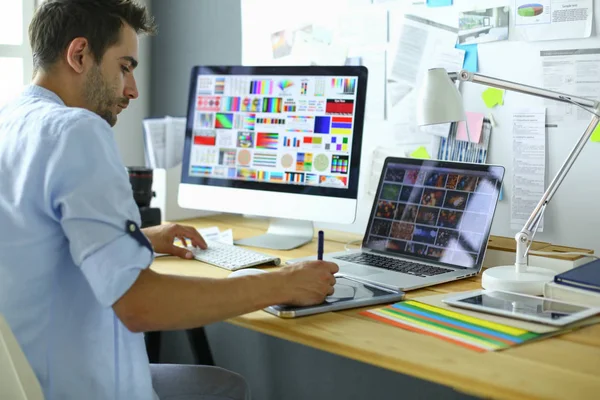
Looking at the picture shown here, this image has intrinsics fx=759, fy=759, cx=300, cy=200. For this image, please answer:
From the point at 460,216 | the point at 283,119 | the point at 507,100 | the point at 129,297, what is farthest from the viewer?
the point at 283,119

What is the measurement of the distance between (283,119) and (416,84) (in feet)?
1.28

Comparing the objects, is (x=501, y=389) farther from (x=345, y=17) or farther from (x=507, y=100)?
(x=345, y=17)

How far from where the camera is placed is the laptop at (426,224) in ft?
5.69

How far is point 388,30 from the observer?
2166 mm

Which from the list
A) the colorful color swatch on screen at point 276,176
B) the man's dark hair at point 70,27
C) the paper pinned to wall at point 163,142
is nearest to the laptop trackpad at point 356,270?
the colorful color swatch on screen at point 276,176

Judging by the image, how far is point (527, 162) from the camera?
75.3 inches

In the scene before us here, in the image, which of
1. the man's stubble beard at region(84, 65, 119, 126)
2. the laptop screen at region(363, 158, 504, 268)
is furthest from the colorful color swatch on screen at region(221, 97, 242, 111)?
the man's stubble beard at region(84, 65, 119, 126)

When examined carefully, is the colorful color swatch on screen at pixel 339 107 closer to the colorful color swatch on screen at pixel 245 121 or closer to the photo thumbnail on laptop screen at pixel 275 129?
the photo thumbnail on laptop screen at pixel 275 129

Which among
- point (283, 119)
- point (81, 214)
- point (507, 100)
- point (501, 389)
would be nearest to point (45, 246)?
point (81, 214)

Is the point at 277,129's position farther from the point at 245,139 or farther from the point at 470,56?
the point at 470,56

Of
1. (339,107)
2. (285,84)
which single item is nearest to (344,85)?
(339,107)

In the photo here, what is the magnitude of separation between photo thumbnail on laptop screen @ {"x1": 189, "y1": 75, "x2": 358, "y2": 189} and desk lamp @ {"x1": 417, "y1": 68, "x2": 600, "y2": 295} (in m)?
0.37

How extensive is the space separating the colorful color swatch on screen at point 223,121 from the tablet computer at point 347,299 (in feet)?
2.36

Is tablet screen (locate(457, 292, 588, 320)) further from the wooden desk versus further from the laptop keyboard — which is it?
the laptop keyboard
